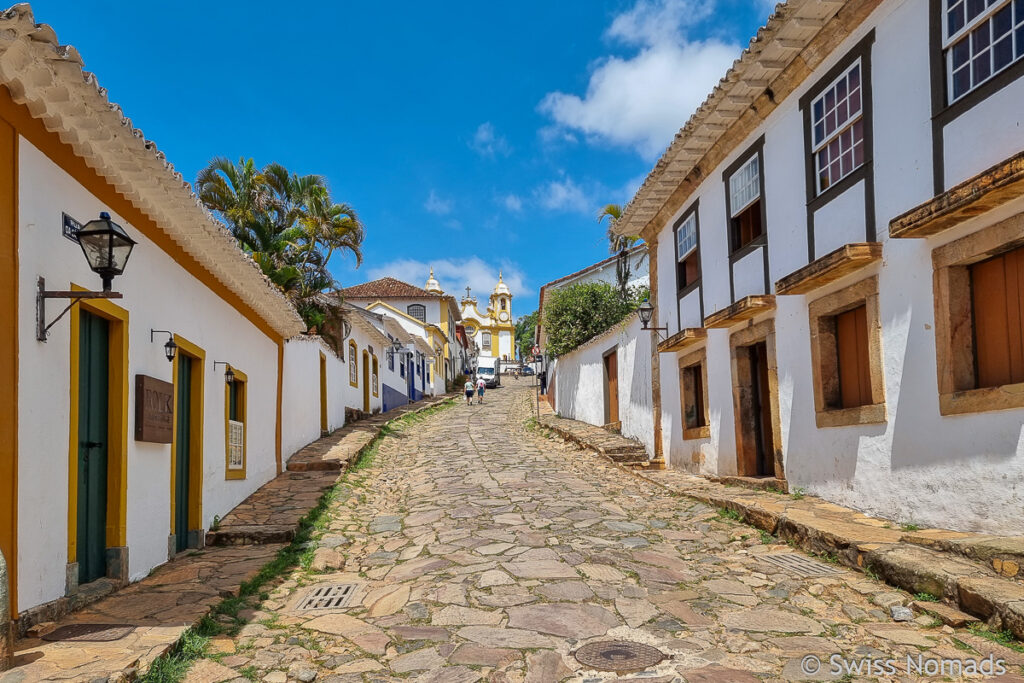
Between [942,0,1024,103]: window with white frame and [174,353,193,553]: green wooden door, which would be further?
[174,353,193,553]: green wooden door

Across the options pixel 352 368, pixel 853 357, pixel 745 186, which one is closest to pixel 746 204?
pixel 745 186

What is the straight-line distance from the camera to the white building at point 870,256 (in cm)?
568

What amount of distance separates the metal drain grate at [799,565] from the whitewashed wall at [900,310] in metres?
1.00

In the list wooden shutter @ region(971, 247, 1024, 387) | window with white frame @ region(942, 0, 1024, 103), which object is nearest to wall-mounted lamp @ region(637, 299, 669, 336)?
wooden shutter @ region(971, 247, 1024, 387)

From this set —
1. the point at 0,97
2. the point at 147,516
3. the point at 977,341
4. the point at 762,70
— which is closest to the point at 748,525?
the point at 977,341

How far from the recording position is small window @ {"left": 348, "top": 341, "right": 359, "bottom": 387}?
67.7 ft

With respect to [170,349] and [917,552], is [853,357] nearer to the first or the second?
[917,552]

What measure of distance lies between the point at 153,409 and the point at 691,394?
8340 mm

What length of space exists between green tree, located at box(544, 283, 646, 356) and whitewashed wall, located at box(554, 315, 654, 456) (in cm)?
66

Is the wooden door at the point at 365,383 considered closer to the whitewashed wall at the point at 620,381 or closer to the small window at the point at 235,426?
the whitewashed wall at the point at 620,381

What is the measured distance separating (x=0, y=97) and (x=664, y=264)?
10572mm

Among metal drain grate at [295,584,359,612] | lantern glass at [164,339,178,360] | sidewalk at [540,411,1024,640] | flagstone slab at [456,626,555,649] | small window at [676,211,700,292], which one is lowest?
metal drain grate at [295,584,359,612]

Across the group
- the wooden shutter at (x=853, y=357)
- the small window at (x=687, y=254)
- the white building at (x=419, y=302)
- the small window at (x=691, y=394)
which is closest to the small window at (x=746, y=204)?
the small window at (x=687, y=254)

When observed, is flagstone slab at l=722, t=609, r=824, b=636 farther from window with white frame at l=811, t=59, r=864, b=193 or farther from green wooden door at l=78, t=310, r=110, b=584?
green wooden door at l=78, t=310, r=110, b=584
